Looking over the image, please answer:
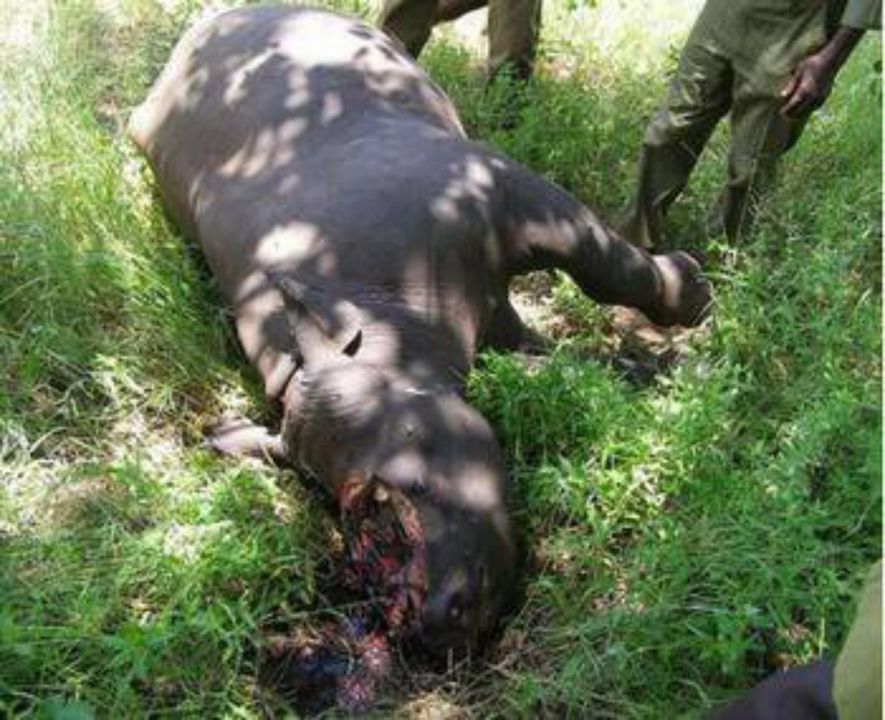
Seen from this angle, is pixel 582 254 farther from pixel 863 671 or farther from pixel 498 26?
pixel 863 671

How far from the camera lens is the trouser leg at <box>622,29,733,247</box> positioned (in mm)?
4500

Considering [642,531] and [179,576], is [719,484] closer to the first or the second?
[642,531]

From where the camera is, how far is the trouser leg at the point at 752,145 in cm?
435

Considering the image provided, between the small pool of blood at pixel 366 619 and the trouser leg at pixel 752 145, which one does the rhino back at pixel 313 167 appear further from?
the trouser leg at pixel 752 145

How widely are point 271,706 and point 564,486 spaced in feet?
3.38

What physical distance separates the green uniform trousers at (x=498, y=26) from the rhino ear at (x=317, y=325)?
89.7 inches

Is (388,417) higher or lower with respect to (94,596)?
higher

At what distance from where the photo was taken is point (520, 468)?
12.3 ft

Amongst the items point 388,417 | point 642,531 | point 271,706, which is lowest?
point 271,706

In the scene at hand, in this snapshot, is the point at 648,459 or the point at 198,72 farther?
the point at 198,72

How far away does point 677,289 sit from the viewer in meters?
4.51

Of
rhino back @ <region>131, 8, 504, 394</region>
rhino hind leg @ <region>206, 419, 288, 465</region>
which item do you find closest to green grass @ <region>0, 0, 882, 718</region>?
rhino hind leg @ <region>206, 419, 288, 465</region>

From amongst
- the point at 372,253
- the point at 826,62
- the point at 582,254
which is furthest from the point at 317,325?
the point at 826,62

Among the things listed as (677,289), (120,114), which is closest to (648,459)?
(677,289)
